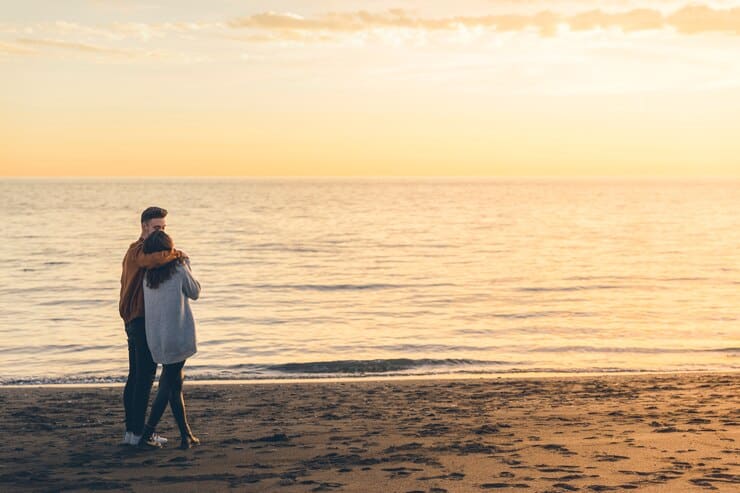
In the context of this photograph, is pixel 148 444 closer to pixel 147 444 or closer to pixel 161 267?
pixel 147 444

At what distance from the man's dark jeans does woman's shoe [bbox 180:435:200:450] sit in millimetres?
391

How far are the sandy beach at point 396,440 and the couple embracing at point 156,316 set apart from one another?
1.36 feet

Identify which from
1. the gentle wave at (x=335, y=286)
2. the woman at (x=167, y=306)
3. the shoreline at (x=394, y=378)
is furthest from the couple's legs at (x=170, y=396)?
the gentle wave at (x=335, y=286)

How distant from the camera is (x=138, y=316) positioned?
7734 millimetres

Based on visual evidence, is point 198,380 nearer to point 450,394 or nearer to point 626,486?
point 450,394

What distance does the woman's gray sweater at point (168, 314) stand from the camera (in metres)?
7.59

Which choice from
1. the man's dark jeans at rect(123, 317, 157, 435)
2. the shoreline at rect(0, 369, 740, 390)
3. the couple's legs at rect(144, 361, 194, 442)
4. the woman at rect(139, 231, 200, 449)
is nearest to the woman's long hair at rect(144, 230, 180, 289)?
the woman at rect(139, 231, 200, 449)

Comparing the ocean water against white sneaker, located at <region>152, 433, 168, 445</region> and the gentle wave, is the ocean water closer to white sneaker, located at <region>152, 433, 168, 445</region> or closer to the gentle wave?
the gentle wave

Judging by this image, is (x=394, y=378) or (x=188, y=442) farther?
A: (x=394, y=378)

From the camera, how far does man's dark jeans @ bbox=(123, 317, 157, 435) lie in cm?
777

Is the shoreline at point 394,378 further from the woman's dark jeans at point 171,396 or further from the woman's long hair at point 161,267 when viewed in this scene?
the woman's long hair at point 161,267

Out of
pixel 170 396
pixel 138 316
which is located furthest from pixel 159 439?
pixel 138 316

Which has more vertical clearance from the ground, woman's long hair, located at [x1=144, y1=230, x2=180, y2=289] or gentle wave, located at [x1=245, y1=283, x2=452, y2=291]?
woman's long hair, located at [x1=144, y1=230, x2=180, y2=289]

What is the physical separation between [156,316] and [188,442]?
1.23 m
